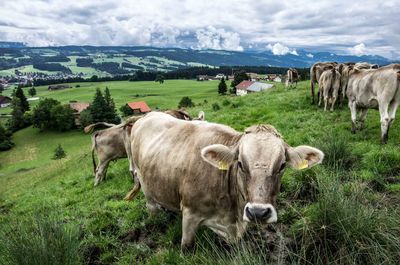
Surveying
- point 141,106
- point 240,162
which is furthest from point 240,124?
point 141,106

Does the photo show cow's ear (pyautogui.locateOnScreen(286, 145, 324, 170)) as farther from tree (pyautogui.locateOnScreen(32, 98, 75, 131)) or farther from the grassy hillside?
tree (pyautogui.locateOnScreen(32, 98, 75, 131))

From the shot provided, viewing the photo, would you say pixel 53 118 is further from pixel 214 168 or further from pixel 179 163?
pixel 214 168

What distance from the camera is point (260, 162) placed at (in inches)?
162

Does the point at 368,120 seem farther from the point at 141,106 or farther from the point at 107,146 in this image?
the point at 141,106

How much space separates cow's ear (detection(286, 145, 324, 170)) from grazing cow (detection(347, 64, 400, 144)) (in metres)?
6.70

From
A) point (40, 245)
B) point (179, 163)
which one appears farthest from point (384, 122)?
point (40, 245)

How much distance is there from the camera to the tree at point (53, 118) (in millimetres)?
75938

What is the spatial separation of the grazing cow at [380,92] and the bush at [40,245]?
29.9 ft

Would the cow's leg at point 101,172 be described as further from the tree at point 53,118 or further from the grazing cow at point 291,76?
the tree at point 53,118

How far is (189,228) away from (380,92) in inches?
318

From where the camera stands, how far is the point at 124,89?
145 m

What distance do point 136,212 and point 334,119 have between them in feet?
31.4

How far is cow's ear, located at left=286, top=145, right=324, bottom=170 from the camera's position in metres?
4.39

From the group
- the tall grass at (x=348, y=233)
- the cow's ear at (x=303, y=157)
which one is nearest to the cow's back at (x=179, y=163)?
the cow's ear at (x=303, y=157)
